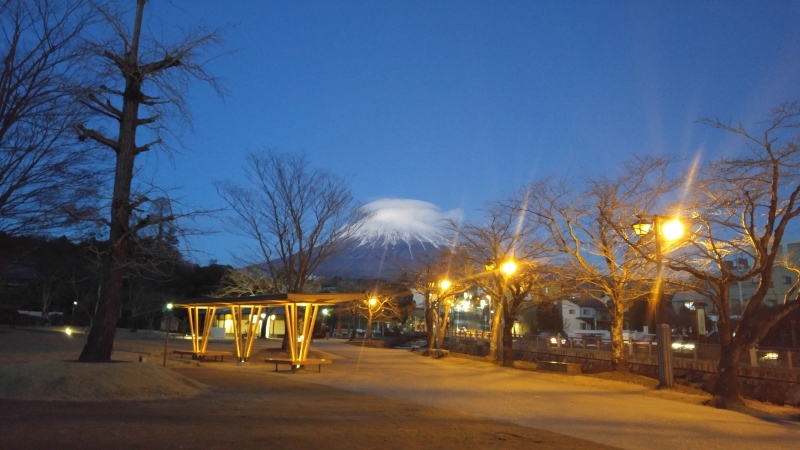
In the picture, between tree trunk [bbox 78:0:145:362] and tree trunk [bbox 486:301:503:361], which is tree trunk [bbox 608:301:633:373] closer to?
tree trunk [bbox 486:301:503:361]

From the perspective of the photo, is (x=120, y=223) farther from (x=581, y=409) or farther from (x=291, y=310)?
(x=581, y=409)

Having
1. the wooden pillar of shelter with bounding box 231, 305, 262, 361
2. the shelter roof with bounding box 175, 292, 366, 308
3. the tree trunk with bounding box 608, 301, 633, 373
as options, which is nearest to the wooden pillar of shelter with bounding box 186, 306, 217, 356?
the wooden pillar of shelter with bounding box 231, 305, 262, 361

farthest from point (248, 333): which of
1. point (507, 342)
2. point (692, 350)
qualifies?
point (692, 350)

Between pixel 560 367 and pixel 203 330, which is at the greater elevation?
pixel 203 330

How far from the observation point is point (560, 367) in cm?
2403

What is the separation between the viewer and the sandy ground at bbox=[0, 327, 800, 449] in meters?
8.31

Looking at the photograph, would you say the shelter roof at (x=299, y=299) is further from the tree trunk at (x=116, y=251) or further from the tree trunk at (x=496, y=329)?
the tree trunk at (x=496, y=329)

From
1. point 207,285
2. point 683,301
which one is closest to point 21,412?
point 207,285

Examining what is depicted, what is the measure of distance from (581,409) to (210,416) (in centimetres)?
767

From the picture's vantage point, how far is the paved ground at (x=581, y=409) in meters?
10.1

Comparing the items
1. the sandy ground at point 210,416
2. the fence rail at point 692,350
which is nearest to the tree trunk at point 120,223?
the sandy ground at point 210,416

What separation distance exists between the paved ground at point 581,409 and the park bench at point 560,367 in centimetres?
154

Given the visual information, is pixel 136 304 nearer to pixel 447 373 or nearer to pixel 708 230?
pixel 447 373

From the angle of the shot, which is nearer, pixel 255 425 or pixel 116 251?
pixel 255 425
